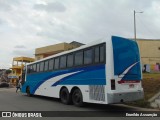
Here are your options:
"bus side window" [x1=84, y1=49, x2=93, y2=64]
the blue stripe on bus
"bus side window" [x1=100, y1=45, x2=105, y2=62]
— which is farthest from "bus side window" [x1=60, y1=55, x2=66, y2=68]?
"bus side window" [x1=100, y1=45, x2=105, y2=62]

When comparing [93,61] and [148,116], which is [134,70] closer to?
[93,61]

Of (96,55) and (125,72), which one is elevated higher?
(96,55)

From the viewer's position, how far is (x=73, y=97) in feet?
47.4

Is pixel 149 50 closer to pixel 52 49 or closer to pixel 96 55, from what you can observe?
pixel 52 49

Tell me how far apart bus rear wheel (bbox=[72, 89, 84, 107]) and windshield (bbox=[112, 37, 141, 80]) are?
→ 2837 millimetres

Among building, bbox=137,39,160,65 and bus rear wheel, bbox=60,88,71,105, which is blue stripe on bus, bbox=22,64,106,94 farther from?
building, bbox=137,39,160,65

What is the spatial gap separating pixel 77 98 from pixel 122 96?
315cm

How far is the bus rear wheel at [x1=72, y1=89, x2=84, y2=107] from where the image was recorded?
536 inches

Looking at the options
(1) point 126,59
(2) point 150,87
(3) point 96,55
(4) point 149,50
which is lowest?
(2) point 150,87

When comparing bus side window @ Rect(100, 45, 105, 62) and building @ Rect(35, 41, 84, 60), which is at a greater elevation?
building @ Rect(35, 41, 84, 60)

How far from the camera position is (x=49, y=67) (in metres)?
18.5

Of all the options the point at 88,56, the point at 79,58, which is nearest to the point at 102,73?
the point at 88,56

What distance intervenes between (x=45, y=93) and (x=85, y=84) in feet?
21.0

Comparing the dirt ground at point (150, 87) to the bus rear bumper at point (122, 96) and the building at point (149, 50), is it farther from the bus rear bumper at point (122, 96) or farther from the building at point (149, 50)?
the building at point (149, 50)
